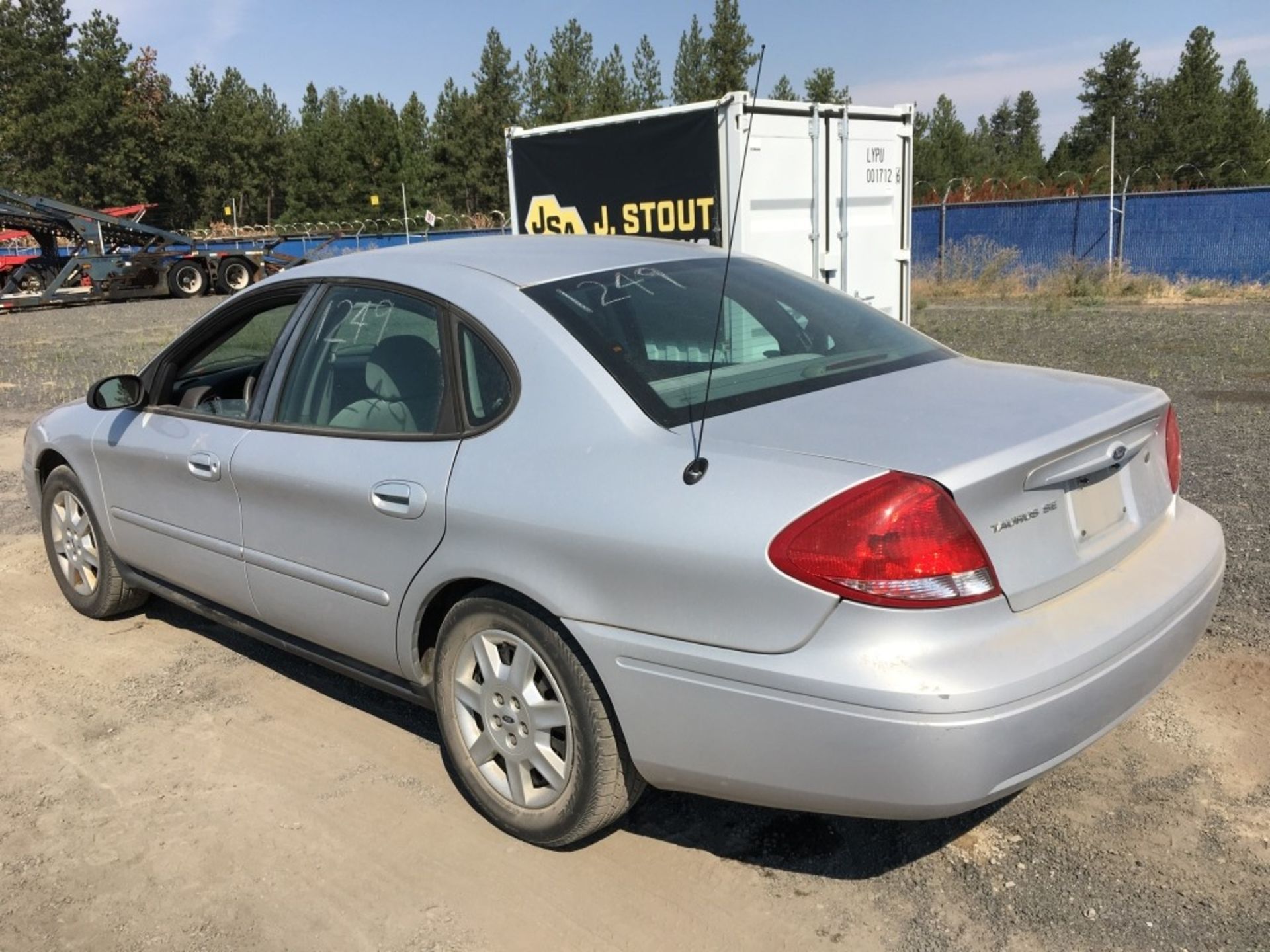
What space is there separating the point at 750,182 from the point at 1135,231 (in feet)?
64.7

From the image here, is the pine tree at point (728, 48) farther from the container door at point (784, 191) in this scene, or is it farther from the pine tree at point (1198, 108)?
the container door at point (784, 191)

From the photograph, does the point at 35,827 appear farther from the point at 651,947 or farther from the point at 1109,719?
the point at 1109,719

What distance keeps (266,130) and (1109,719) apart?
63139 millimetres

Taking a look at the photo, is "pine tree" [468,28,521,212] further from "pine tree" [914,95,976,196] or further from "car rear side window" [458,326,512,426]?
"car rear side window" [458,326,512,426]

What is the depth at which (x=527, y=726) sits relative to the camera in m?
2.90

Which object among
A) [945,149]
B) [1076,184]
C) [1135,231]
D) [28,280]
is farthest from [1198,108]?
[28,280]

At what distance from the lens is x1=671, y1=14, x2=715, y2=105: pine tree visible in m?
44.9

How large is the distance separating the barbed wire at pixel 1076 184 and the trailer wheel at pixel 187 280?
19.2 metres

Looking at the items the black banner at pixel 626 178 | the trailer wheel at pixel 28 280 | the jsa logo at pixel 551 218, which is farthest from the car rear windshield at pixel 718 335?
the trailer wheel at pixel 28 280

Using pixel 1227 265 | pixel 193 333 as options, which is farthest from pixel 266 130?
pixel 193 333

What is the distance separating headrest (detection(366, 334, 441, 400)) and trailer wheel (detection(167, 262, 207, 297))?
1036 inches

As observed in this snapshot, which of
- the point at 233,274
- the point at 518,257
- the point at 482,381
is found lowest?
the point at 482,381

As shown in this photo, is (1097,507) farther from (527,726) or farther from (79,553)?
(79,553)

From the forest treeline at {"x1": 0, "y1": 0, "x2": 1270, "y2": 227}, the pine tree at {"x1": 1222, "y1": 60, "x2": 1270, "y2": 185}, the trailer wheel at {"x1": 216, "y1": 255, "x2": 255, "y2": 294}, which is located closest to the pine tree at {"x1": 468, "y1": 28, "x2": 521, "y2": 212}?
the forest treeline at {"x1": 0, "y1": 0, "x2": 1270, "y2": 227}
